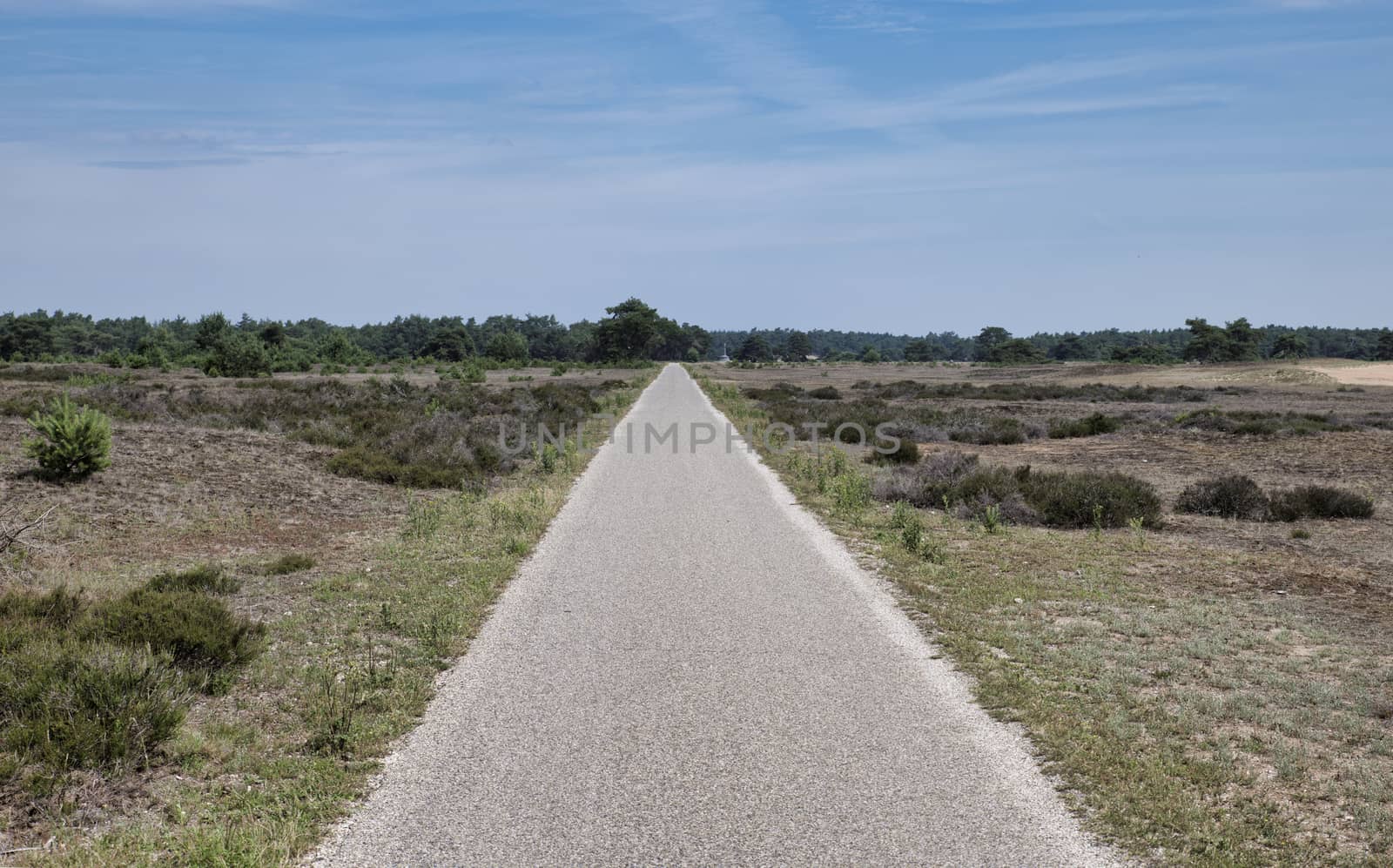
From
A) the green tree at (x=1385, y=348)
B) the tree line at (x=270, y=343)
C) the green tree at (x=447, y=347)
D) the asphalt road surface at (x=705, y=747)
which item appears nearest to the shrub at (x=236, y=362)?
the tree line at (x=270, y=343)

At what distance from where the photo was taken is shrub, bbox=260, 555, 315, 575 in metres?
10.0

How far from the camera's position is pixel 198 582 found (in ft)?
29.9

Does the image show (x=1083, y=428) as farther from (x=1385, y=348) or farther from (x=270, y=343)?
(x=1385, y=348)

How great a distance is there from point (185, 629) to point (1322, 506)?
16.3m

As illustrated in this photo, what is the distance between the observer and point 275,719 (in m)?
5.89

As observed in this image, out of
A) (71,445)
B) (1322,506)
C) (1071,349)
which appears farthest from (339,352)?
(1071,349)

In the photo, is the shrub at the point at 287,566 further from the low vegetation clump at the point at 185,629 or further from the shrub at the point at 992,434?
the shrub at the point at 992,434

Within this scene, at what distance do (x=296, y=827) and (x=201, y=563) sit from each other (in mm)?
6934

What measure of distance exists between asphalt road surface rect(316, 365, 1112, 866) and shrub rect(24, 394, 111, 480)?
816cm

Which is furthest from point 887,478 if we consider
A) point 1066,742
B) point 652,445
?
point 1066,742

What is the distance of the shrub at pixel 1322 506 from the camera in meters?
15.3

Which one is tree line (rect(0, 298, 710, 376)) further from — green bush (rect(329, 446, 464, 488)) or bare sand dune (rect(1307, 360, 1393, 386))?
bare sand dune (rect(1307, 360, 1393, 386))

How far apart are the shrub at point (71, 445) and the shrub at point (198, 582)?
5.47 meters

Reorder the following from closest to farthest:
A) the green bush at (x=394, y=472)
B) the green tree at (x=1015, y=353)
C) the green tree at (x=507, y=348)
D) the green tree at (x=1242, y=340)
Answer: the green bush at (x=394, y=472) < the green tree at (x=1242, y=340) < the green tree at (x=507, y=348) < the green tree at (x=1015, y=353)
